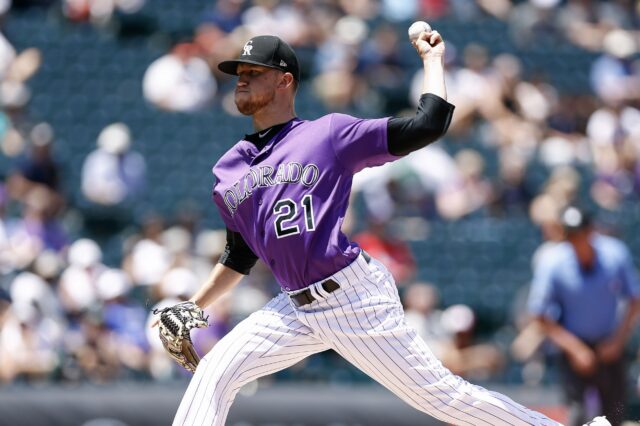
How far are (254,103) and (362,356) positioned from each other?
3.39 feet

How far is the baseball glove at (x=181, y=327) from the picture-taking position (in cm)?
443

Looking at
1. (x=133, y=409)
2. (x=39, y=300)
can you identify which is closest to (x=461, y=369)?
(x=133, y=409)

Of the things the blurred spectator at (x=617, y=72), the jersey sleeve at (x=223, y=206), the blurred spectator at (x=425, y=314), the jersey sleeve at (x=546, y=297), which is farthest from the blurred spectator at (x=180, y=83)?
the jersey sleeve at (x=223, y=206)

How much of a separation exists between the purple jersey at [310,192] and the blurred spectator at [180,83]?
23.1 feet

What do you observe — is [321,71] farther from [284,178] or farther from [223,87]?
[284,178]

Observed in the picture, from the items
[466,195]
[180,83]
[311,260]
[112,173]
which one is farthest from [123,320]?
[311,260]

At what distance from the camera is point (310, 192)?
13.8 ft

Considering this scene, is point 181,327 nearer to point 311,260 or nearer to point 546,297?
point 311,260

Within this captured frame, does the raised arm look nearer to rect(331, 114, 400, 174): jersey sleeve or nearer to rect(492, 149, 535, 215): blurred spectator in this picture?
rect(331, 114, 400, 174): jersey sleeve

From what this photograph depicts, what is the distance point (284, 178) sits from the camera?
423 cm

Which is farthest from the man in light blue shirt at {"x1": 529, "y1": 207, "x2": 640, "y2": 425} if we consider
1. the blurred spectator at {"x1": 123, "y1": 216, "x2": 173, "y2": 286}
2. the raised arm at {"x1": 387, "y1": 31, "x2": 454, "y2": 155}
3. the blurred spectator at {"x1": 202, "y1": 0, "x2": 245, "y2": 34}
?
the blurred spectator at {"x1": 202, "y1": 0, "x2": 245, "y2": 34}

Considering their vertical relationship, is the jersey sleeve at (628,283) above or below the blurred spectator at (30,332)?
Answer: below

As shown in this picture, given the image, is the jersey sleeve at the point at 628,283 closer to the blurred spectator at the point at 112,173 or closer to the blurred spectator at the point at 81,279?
the blurred spectator at the point at 81,279

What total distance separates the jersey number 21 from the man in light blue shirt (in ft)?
11.8
